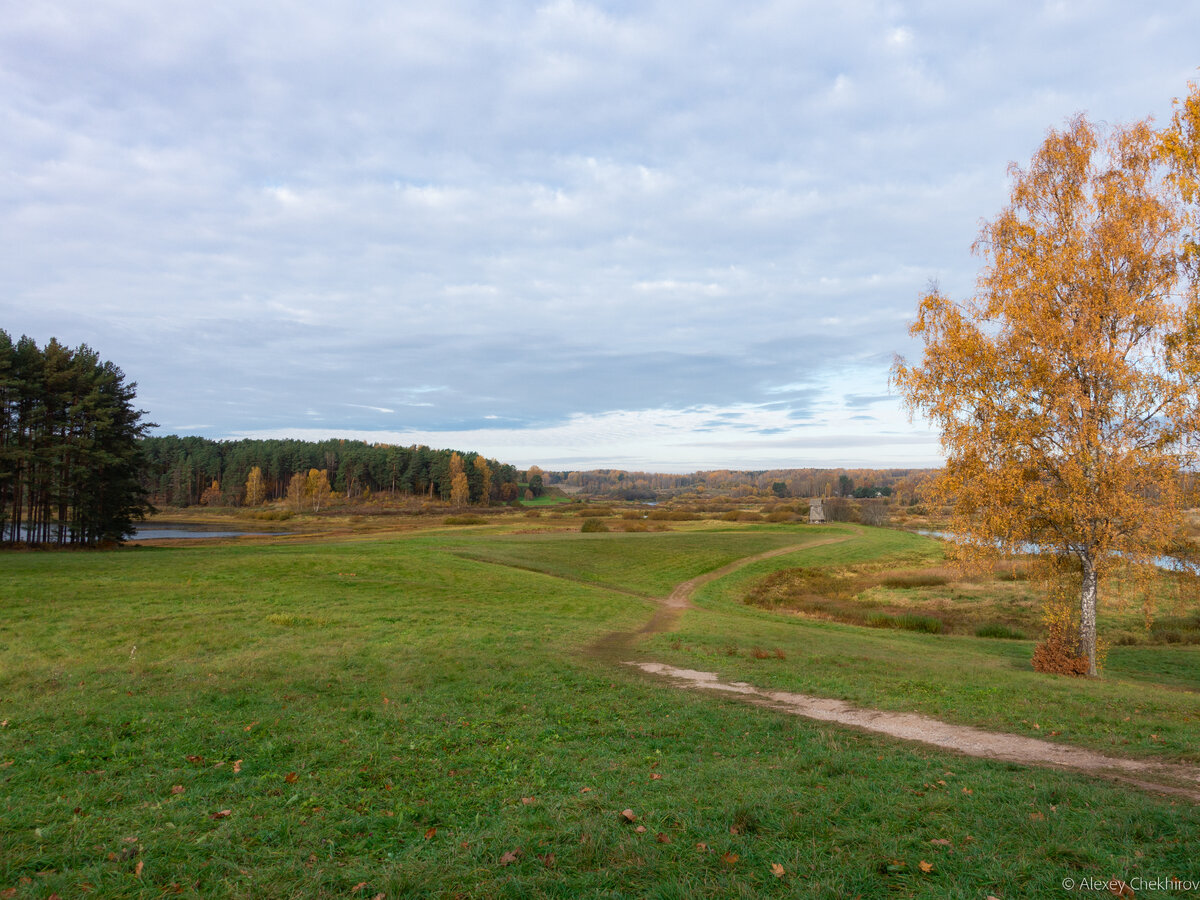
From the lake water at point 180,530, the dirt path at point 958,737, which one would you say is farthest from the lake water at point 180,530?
the dirt path at point 958,737

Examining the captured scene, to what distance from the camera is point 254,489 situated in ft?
449

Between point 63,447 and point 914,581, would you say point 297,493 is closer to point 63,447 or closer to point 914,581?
point 63,447

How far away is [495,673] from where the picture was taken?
15719 mm

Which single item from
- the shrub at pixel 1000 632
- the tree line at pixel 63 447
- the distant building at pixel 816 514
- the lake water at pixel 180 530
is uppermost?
the tree line at pixel 63 447

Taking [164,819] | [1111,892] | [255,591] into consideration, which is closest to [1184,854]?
[1111,892]

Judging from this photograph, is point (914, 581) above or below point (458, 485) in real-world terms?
below

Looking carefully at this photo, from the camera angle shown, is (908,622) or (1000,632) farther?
(908,622)

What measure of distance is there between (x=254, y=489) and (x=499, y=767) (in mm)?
149734

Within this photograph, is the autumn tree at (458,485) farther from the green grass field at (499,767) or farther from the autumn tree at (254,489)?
the green grass field at (499,767)

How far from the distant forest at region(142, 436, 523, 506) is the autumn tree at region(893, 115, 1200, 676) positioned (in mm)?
129611

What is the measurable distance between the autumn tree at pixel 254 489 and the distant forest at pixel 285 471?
1444mm

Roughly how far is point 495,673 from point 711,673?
628 centimetres

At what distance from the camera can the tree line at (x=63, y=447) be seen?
4075cm

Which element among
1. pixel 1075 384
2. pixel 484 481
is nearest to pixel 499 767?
pixel 1075 384
